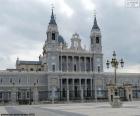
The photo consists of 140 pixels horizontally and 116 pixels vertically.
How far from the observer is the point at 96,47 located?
122 meters

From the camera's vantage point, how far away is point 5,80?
111 m

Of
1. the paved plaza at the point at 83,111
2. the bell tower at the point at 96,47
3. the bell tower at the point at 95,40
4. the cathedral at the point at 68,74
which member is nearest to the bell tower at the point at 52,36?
the cathedral at the point at 68,74

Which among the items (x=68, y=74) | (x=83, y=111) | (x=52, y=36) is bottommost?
(x=83, y=111)

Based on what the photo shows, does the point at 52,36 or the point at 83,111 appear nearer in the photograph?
the point at 83,111

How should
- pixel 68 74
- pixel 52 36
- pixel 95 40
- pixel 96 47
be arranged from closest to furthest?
1. pixel 68 74
2. pixel 52 36
3. pixel 96 47
4. pixel 95 40

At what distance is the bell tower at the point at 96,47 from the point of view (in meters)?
121

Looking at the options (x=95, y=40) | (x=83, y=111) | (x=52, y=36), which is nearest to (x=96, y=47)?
(x=95, y=40)

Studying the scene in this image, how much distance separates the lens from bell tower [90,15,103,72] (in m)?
121

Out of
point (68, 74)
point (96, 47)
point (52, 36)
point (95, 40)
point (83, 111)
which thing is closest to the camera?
point (83, 111)

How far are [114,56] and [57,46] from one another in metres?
68.5

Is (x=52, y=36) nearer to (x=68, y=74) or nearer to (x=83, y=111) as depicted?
(x=68, y=74)

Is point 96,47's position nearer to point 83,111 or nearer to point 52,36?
point 52,36

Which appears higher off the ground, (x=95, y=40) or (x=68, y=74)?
(x=95, y=40)

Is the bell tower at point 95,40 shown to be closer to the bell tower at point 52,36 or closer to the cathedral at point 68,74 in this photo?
the cathedral at point 68,74
